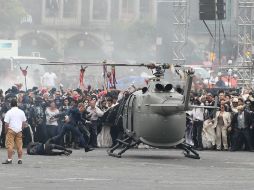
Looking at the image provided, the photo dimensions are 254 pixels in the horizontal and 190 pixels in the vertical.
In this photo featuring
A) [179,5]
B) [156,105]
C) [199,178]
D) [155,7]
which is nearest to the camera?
[199,178]

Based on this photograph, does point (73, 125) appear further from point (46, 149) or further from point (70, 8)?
point (70, 8)

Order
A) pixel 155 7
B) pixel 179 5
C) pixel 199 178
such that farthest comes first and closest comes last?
pixel 155 7, pixel 179 5, pixel 199 178

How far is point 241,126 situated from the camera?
34.7 meters

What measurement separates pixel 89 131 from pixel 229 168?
→ 8.53m

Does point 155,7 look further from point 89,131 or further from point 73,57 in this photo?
point 89,131

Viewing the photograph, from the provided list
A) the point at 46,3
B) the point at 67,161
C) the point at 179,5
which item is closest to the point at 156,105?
the point at 67,161

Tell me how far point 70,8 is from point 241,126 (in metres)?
36.4

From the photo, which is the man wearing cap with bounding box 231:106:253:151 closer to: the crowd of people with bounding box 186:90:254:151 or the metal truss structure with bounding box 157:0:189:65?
the crowd of people with bounding box 186:90:254:151

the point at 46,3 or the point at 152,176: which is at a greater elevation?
the point at 46,3

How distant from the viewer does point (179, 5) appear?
2101 inches

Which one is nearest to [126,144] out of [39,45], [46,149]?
[46,149]

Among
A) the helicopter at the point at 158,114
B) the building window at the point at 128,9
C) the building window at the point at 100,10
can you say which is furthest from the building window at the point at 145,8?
the helicopter at the point at 158,114

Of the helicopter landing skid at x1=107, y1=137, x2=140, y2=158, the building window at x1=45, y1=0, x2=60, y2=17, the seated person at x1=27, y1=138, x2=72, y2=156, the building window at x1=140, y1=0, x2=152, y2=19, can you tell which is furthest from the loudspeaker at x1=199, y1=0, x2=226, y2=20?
the building window at x1=45, y1=0, x2=60, y2=17

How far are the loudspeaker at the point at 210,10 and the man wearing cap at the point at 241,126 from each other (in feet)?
34.8
